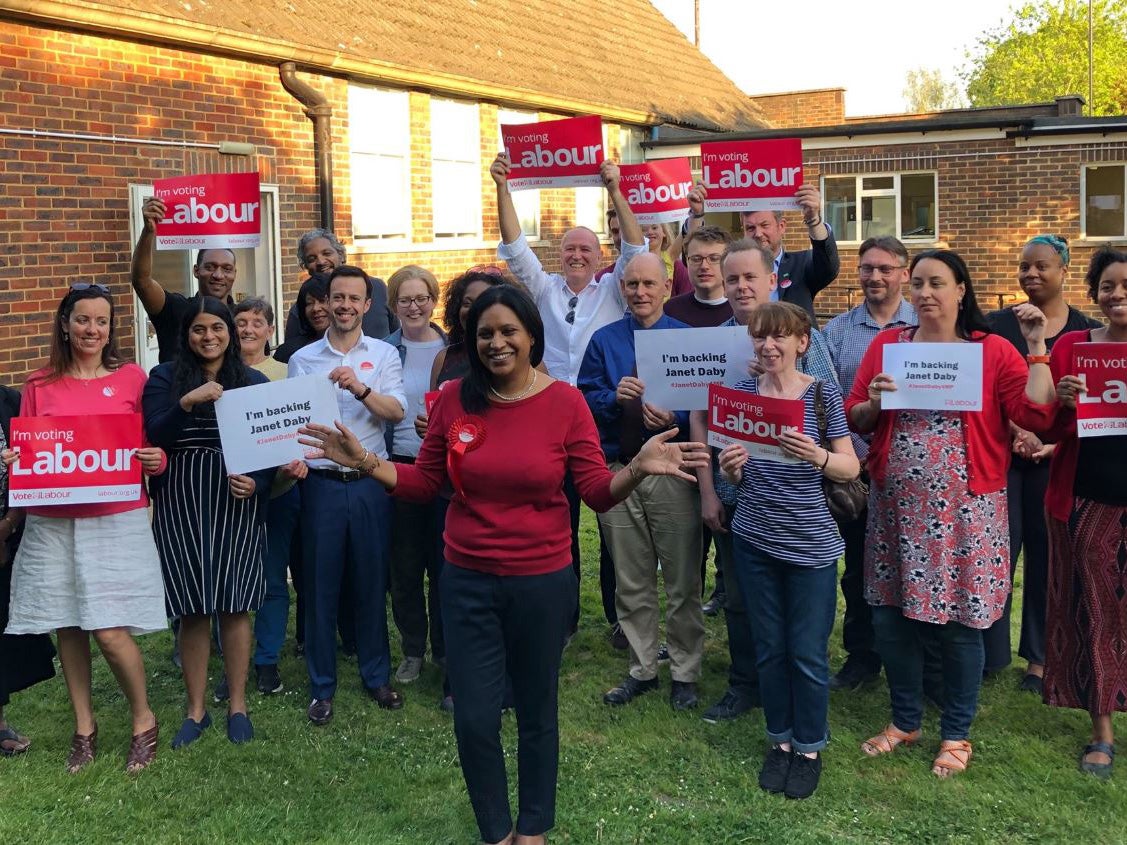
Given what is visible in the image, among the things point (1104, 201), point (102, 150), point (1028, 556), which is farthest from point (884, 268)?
point (1104, 201)

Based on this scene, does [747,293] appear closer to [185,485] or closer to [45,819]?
[185,485]

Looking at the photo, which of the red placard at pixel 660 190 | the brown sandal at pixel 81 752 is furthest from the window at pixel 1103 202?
the brown sandal at pixel 81 752

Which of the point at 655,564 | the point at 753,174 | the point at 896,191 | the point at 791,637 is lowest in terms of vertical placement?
the point at 791,637

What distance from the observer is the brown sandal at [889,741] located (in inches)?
189

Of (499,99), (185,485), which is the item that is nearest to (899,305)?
(185,485)

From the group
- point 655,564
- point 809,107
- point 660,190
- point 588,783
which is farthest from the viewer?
point 809,107

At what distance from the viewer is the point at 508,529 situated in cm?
377

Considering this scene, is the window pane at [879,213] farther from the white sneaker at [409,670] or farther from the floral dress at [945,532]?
the floral dress at [945,532]

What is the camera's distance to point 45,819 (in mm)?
4371

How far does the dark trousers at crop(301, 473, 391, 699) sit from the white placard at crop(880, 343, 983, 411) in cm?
245

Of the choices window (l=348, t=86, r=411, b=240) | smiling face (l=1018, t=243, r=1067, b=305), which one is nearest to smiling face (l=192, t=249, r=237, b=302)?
smiling face (l=1018, t=243, r=1067, b=305)

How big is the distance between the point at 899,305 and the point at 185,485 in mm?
3434

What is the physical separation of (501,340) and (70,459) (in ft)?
6.60

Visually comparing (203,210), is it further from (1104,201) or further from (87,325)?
(1104,201)
